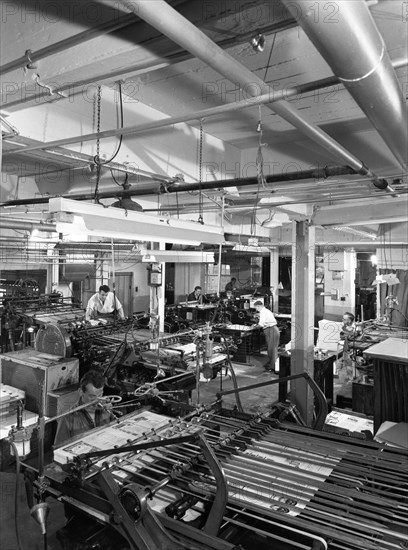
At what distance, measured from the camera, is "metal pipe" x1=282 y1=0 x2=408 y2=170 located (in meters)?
0.91

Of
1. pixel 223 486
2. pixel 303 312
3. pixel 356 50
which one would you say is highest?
pixel 356 50

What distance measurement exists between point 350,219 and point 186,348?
117 inches

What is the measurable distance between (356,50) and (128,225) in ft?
4.63

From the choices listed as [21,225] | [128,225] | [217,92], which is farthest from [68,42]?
[21,225]

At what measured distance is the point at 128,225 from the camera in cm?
214

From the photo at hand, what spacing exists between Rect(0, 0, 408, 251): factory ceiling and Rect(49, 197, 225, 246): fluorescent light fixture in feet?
1.44

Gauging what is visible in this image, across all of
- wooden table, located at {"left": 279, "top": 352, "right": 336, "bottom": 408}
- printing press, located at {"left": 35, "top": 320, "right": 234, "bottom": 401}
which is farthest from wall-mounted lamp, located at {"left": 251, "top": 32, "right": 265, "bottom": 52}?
wooden table, located at {"left": 279, "top": 352, "right": 336, "bottom": 408}

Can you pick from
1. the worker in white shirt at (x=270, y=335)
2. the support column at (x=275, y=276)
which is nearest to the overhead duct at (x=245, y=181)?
the worker in white shirt at (x=270, y=335)

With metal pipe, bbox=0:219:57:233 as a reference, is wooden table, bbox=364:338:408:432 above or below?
below

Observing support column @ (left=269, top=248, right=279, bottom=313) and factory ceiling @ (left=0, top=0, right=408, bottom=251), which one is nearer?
factory ceiling @ (left=0, top=0, right=408, bottom=251)

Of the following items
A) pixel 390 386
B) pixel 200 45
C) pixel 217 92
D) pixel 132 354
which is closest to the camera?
pixel 200 45

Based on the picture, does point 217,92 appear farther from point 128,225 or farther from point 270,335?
point 270,335

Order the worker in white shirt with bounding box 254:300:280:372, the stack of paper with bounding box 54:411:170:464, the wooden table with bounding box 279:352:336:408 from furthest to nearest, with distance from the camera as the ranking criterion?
1. the worker in white shirt with bounding box 254:300:280:372
2. the wooden table with bounding box 279:352:336:408
3. the stack of paper with bounding box 54:411:170:464

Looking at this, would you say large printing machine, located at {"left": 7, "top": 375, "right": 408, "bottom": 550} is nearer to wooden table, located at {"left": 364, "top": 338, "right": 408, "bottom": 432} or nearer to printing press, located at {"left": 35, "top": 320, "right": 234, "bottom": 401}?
wooden table, located at {"left": 364, "top": 338, "right": 408, "bottom": 432}
